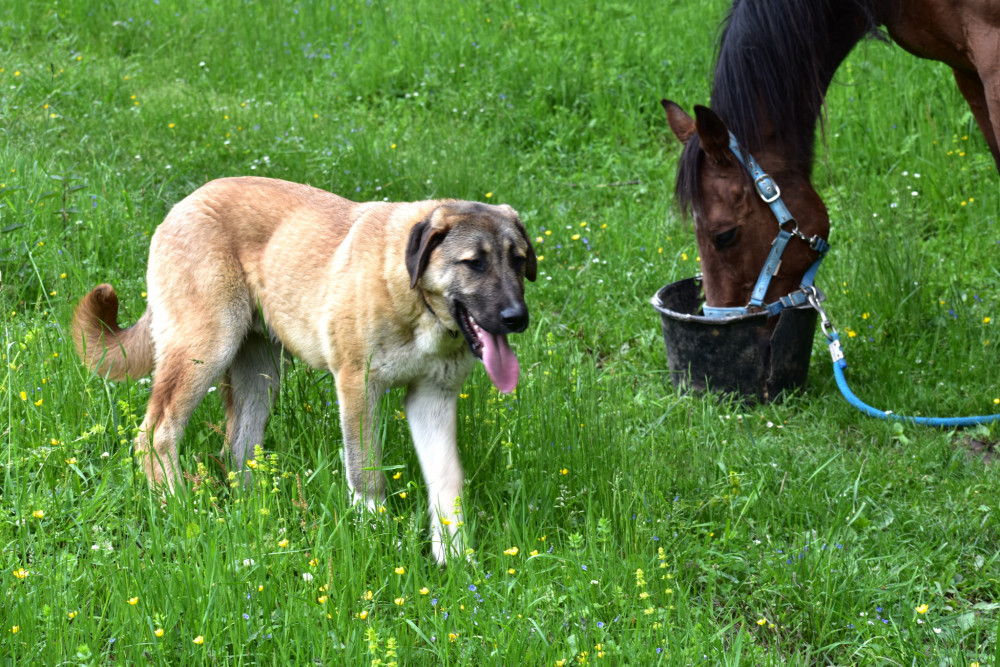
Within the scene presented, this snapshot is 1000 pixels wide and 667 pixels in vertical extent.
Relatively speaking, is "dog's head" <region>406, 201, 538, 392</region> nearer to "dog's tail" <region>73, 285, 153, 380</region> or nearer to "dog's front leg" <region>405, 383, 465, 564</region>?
"dog's front leg" <region>405, 383, 465, 564</region>

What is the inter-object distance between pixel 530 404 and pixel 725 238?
1.47 metres

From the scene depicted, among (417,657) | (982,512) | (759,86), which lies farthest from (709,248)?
(417,657)

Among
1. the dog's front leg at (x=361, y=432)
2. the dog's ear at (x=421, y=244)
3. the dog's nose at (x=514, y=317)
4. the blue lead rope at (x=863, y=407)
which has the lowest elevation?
the blue lead rope at (x=863, y=407)

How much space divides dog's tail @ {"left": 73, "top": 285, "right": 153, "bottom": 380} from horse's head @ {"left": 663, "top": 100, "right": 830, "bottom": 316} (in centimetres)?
278

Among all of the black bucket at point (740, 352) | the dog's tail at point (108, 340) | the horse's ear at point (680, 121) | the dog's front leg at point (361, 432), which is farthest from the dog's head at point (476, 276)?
the horse's ear at point (680, 121)

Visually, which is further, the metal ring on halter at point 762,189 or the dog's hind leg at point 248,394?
the metal ring on halter at point 762,189

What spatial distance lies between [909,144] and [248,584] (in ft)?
20.1

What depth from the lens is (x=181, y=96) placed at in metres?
7.94

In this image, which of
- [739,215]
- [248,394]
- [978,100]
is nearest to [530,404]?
[248,394]

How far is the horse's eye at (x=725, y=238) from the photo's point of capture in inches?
193

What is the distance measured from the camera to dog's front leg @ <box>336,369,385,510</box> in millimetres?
3652

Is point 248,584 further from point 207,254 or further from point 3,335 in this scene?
point 3,335

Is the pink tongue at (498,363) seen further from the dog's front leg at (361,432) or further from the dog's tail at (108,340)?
the dog's tail at (108,340)

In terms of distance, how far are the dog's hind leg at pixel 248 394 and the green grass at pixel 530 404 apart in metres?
0.14
